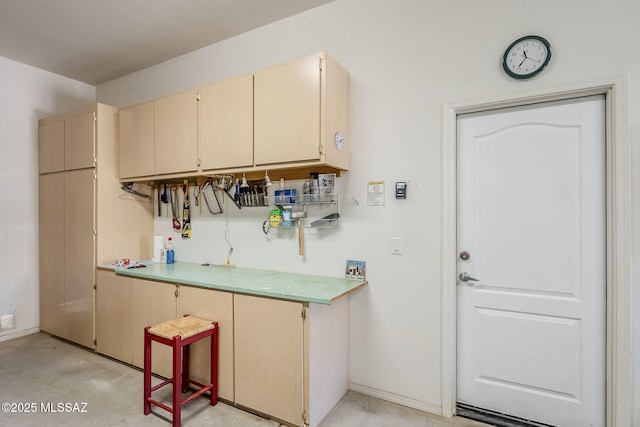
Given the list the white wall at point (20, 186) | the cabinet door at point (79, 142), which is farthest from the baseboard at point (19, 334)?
the cabinet door at point (79, 142)

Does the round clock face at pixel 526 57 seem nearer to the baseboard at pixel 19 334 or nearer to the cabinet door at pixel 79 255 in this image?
the cabinet door at pixel 79 255

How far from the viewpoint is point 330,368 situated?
2.09m

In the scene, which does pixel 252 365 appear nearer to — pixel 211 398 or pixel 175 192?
pixel 211 398

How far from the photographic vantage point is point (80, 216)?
10.0 ft

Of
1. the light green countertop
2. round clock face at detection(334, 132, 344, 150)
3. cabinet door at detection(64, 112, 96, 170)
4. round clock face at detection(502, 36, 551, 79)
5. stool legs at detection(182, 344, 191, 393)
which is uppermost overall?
round clock face at detection(502, 36, 551, 79)

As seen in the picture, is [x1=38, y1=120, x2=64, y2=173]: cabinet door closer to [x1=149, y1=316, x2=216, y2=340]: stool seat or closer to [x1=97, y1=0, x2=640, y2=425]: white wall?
[x1=149, y1=316, x2=216, y2=340]: stool seat

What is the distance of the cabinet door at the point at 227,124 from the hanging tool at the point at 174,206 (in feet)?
3.03

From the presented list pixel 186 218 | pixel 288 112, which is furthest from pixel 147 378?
pixel 288 112

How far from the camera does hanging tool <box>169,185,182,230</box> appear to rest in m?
3.22

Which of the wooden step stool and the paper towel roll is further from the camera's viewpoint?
the paper towel roll

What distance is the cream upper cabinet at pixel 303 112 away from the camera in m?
2.05

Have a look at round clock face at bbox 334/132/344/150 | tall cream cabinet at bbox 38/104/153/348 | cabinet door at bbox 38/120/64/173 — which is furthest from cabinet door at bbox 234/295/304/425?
cabinet door at bbox 38/120/64/173

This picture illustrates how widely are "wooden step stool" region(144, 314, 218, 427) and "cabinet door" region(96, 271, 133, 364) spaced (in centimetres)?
80

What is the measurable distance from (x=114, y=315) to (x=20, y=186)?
1.95m
